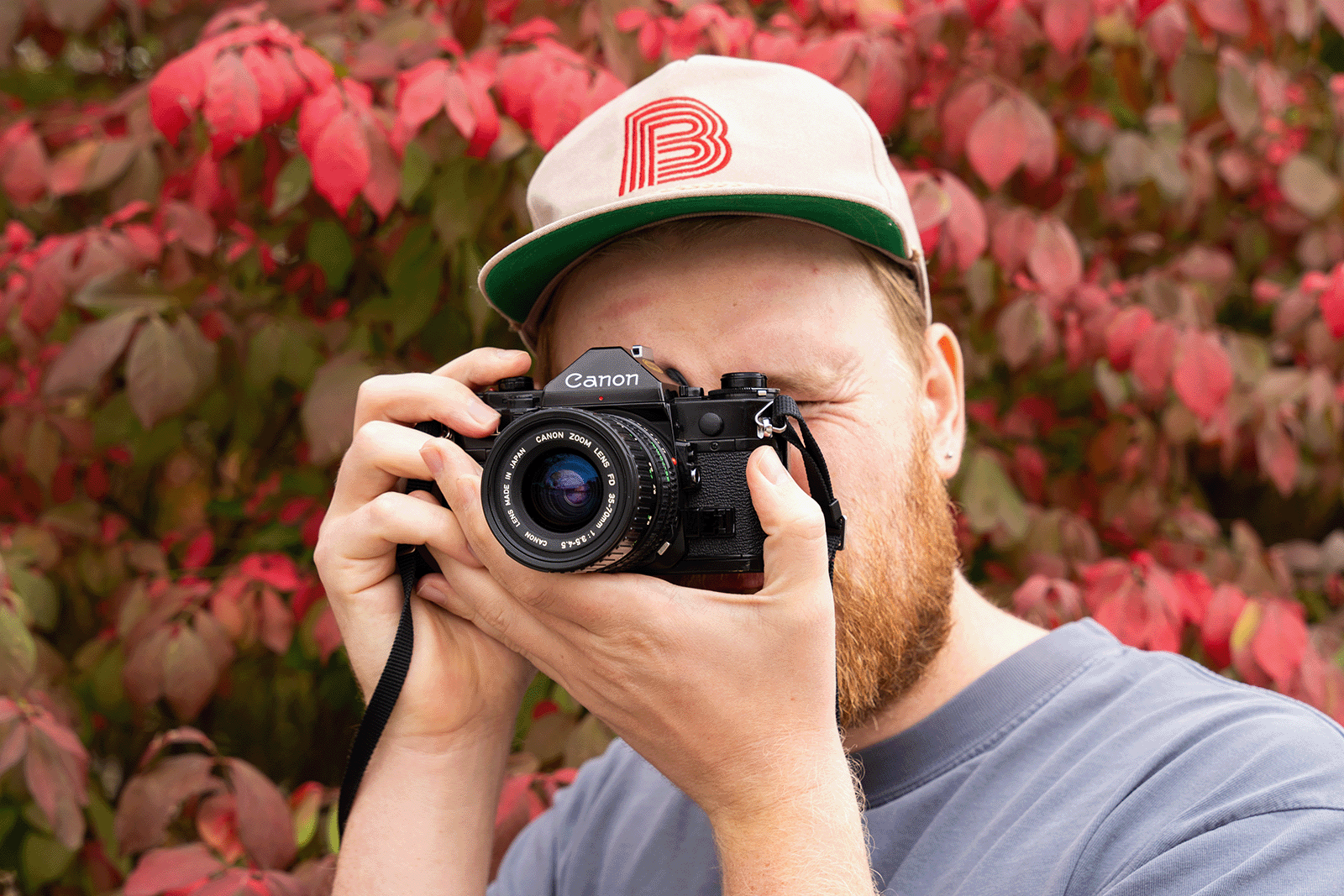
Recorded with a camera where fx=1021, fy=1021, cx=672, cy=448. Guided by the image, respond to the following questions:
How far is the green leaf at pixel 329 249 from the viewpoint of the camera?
180 cm

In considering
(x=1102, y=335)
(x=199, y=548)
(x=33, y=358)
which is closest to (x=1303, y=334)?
(x=1102, y=335)

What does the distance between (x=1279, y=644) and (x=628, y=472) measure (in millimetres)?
1354

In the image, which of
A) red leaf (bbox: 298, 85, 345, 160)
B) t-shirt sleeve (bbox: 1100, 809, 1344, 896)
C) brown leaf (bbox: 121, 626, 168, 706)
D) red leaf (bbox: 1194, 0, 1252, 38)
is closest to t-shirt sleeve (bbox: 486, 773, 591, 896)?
brown leaf (bbox: 121, 626, 168, 706)

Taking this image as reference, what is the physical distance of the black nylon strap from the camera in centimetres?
126

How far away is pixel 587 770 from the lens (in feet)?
4.98

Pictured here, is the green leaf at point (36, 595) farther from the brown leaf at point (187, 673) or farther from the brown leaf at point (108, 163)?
the brown leaf at point (108, 163)

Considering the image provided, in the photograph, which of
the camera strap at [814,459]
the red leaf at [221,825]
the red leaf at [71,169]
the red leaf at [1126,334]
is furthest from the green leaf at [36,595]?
the red leaf at [1126,334]

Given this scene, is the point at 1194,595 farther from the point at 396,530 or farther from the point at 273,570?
the point at 273,570

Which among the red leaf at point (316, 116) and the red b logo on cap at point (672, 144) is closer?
the red b logo on cap at point (672, 144)

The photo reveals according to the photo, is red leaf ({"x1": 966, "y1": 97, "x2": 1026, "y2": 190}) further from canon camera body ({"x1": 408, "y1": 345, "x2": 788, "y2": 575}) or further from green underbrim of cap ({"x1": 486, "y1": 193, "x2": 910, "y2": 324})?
canon camera body ({"x1": 408, "y1": 345, "x2": 788, "y2": 575})

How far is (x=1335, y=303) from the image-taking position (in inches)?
77.6

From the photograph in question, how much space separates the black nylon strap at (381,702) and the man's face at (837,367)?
427mm

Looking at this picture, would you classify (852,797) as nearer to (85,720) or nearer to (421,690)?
(421,690)

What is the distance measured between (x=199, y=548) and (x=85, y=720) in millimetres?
348
